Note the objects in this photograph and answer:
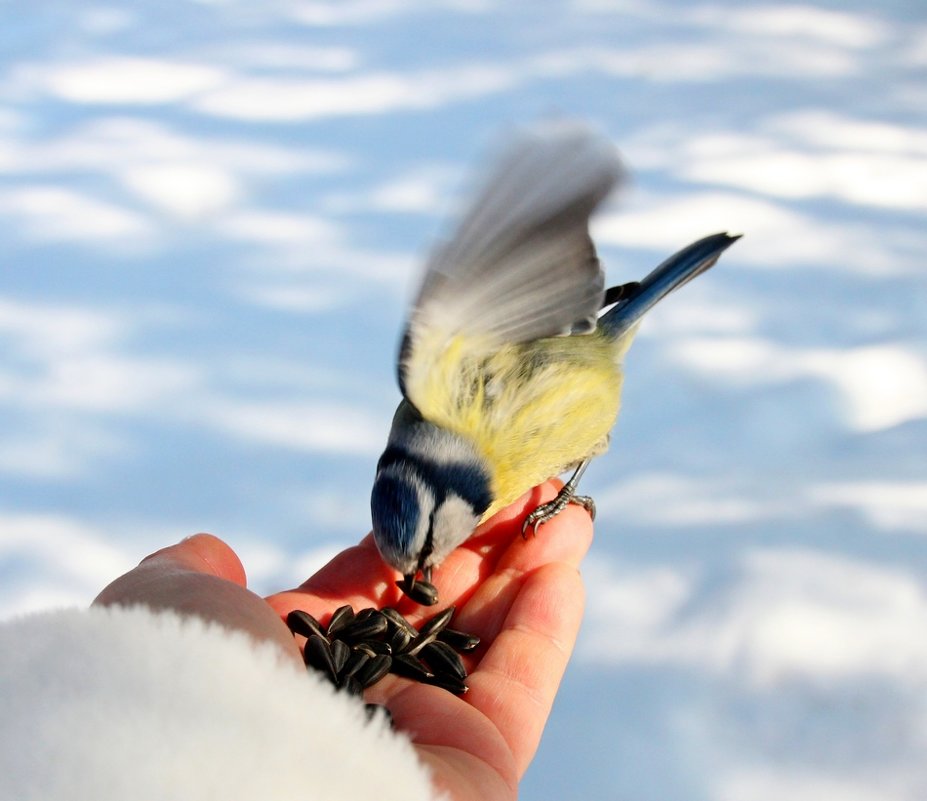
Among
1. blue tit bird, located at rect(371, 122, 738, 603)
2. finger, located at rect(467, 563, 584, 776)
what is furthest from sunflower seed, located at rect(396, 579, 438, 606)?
finger, located at rect(467, 563, 584, 776)

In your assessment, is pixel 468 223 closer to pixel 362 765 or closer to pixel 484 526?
pixel 484 526

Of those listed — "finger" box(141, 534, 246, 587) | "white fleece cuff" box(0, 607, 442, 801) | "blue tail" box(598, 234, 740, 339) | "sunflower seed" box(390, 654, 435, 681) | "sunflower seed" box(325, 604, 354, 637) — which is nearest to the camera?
"white fleece cuff" box(0, 607, 442, 801)

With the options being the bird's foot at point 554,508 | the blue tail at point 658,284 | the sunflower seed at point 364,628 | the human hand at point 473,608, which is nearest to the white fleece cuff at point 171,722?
the human hand at point 473,608

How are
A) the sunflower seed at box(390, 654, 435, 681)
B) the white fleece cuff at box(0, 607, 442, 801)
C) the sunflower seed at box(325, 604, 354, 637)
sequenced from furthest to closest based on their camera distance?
the sunflower seed at box(325, 604, 354, 637), the sunflower seed at box(390, 654, 435, 681), the white fleece cuff at box(0, 607, 442, 801)

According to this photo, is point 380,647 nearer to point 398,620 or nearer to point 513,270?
point 398,620

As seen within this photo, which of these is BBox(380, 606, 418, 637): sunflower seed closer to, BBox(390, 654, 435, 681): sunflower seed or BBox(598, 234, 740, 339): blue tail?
BBox(390, 654, 435, 681): sunflower seed

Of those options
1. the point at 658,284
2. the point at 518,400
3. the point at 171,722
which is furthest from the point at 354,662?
the point at 658,284

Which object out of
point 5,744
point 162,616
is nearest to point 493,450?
point 162,616

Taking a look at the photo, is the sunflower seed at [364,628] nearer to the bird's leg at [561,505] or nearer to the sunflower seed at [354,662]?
the sunflower seed at [354,662]
